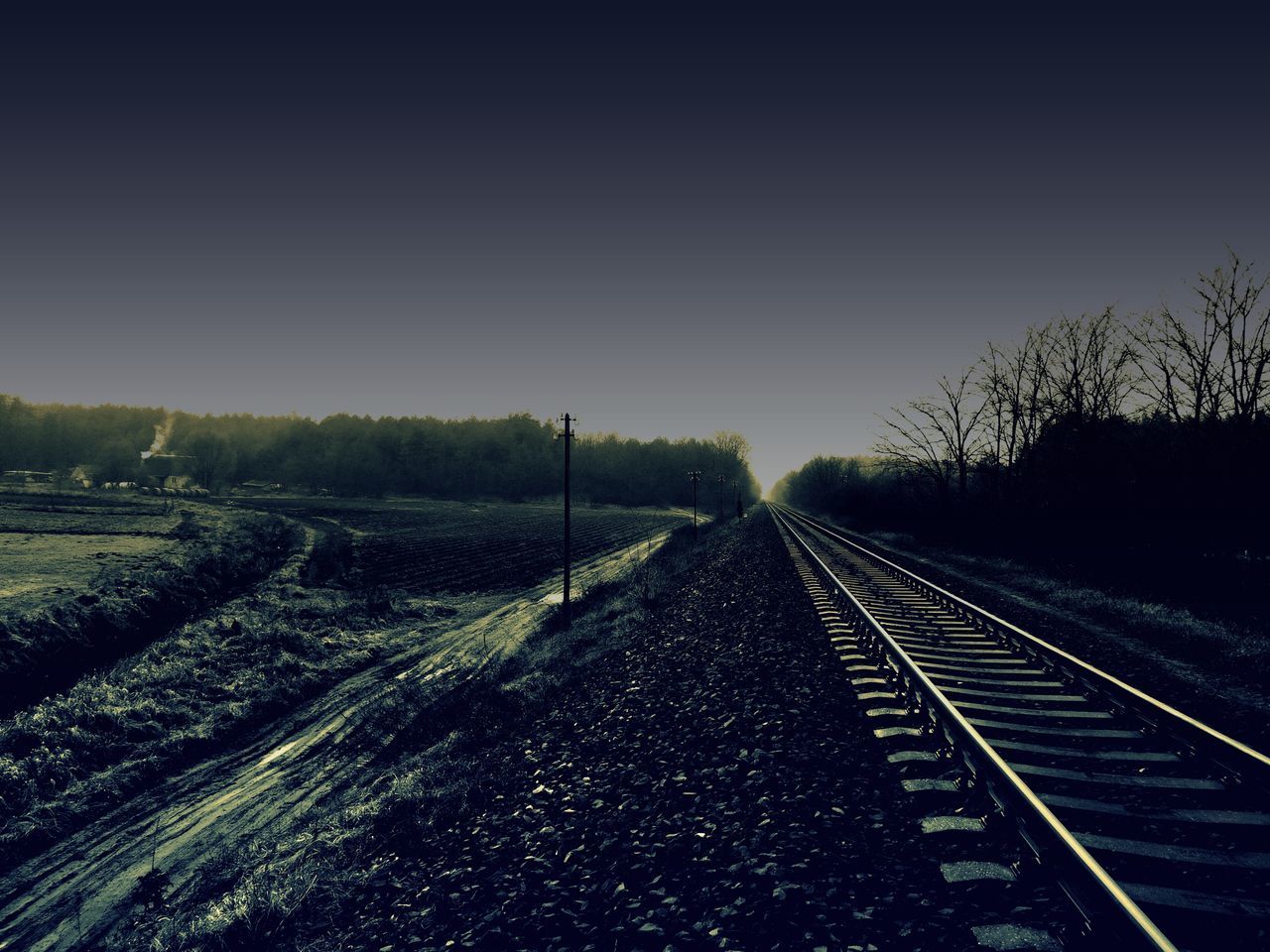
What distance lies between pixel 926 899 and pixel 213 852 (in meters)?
8.83

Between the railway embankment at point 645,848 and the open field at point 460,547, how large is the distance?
65.8 feet

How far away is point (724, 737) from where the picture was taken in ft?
21.2

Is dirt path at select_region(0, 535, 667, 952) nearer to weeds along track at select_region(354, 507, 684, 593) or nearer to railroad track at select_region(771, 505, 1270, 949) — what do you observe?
railroad track at select_region(771, 505, 1270, 949)

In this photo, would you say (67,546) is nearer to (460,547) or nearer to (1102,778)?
(460,547)

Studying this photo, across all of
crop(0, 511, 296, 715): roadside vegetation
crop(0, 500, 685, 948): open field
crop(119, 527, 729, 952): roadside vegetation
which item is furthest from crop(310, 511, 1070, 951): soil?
crop(0, 511, 296, 715): roadside vegetation

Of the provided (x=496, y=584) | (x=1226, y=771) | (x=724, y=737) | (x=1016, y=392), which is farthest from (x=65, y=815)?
(x=1016, y=392)

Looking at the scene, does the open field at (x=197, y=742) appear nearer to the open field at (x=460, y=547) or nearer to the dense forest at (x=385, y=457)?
the open field at (x=460, y=547)

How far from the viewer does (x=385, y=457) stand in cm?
12888

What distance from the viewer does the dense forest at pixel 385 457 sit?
382 feet

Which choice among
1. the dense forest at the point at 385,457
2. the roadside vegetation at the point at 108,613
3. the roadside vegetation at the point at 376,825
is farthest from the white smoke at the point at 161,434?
the roadside vegetation at the point at 376,825

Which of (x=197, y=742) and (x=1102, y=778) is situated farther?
(x=197, y=742)

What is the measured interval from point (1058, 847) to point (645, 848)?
2822mm

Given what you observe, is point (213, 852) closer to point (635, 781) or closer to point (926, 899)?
point (635, 781)

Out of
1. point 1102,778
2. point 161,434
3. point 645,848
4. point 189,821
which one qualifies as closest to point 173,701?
point 189,821
